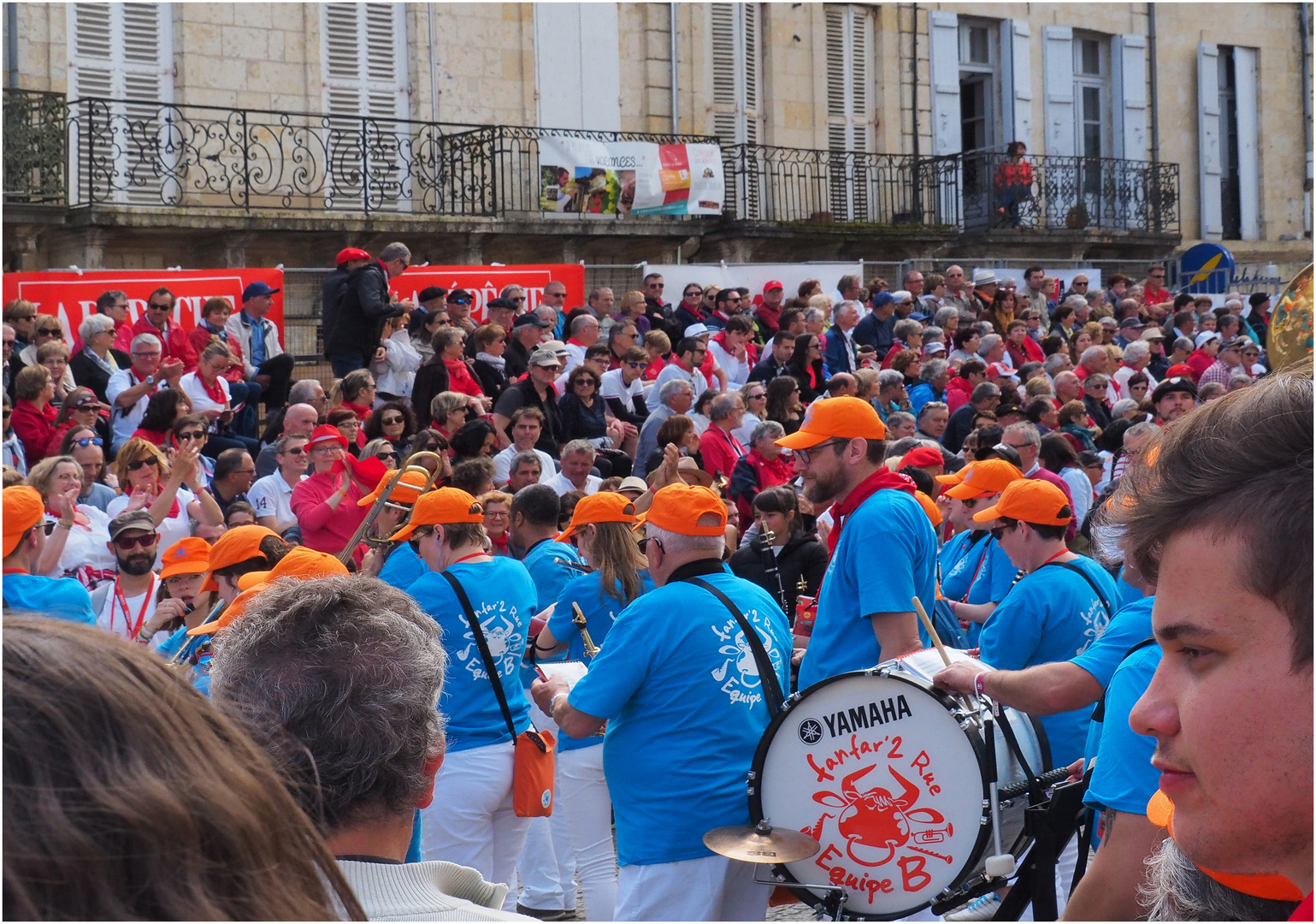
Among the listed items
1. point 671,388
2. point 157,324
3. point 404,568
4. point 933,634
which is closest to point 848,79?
point 671,388

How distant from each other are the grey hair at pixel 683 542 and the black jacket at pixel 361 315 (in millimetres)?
7442

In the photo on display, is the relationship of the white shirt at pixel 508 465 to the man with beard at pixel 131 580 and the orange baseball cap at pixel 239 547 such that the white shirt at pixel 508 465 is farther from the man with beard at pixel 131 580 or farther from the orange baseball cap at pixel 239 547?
the orange baseball cap at pixel 239 547

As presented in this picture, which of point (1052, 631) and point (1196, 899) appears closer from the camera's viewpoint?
point (1196, 899)

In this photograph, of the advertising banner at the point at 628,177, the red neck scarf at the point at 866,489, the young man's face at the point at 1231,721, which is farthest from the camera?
the advertising banner at the point at 628,177

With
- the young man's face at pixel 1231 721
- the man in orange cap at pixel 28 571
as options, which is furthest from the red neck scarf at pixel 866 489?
the young man's face at pixel 1231 721

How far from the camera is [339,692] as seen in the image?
2.42 m

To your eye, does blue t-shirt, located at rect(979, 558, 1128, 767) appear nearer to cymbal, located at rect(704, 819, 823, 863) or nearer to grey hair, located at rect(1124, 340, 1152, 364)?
cymbal, located at rect(704, 819, 823, 863)

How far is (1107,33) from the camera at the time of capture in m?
26.5

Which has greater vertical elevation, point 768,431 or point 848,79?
point 848,79

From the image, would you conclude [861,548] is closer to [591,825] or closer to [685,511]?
[685,511]

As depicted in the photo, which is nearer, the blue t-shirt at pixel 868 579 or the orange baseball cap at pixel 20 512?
the blue t-shirt at pixel 868 579

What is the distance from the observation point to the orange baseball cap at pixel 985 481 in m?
6.87

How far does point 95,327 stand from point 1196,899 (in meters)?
9.91

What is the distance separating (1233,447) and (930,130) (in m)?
23.8
